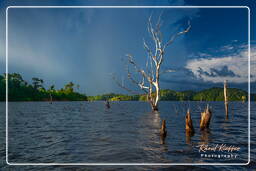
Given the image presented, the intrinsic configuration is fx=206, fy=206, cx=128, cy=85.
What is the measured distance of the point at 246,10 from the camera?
9961 millimetres

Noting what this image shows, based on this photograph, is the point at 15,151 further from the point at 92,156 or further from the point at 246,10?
the point at 246,10

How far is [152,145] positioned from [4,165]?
875 centimetres

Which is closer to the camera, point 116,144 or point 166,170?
point 166,170

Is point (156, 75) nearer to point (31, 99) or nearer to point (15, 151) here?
point (15, 151)

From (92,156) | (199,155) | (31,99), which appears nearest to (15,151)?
(92,156)

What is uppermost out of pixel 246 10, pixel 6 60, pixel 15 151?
pixel 246 10

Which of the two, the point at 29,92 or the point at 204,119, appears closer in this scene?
the point at 204,119

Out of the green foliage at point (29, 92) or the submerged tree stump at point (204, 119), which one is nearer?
the submerged tree stump at point (204, 119)

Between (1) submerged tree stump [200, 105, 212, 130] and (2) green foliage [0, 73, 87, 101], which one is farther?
(2) green foliage [0, 73, 87, 101]

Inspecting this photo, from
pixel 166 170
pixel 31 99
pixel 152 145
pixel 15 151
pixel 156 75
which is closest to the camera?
pixel 166 170

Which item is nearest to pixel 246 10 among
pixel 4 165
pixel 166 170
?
pixel 166 170

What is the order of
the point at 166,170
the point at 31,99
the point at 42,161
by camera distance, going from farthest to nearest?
the point at 31,99 → the point at 42,161 → the point at 166,170

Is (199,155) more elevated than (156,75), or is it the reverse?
(156,75)

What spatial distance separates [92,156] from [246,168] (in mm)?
7975
